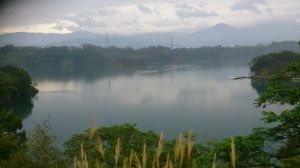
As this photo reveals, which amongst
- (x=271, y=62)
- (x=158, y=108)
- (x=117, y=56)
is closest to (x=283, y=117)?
(x=158, y=108)

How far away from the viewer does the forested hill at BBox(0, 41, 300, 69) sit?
396 feet

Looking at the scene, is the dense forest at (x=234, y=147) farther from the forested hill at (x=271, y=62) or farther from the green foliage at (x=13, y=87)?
the forested hill at (x=271, y=62)

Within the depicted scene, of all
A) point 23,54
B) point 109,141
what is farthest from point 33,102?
point 23,54

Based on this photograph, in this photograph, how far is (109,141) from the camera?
532 inches

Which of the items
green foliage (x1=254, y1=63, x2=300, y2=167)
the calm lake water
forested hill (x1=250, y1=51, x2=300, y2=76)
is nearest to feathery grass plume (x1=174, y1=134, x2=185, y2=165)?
green foliage (x1=254, y1=63, x2=300, y2=167)

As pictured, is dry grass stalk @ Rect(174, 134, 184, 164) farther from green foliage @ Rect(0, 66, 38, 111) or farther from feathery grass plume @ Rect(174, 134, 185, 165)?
green foliage @ Rect(0, 66, 38, 111)

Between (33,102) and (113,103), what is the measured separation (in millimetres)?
10487

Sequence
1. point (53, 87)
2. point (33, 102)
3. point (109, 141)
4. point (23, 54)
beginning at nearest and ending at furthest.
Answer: point (109, 141), point (33, 102), point (53, 87), point (23, 54)

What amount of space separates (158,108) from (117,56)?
100830 millimetres

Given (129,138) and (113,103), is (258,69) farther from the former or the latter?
(129,138)

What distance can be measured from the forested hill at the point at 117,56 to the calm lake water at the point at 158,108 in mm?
54858

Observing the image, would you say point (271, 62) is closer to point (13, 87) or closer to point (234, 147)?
point (13, 87)

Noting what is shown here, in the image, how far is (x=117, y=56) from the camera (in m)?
140

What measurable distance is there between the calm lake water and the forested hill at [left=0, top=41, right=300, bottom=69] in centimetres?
5486
